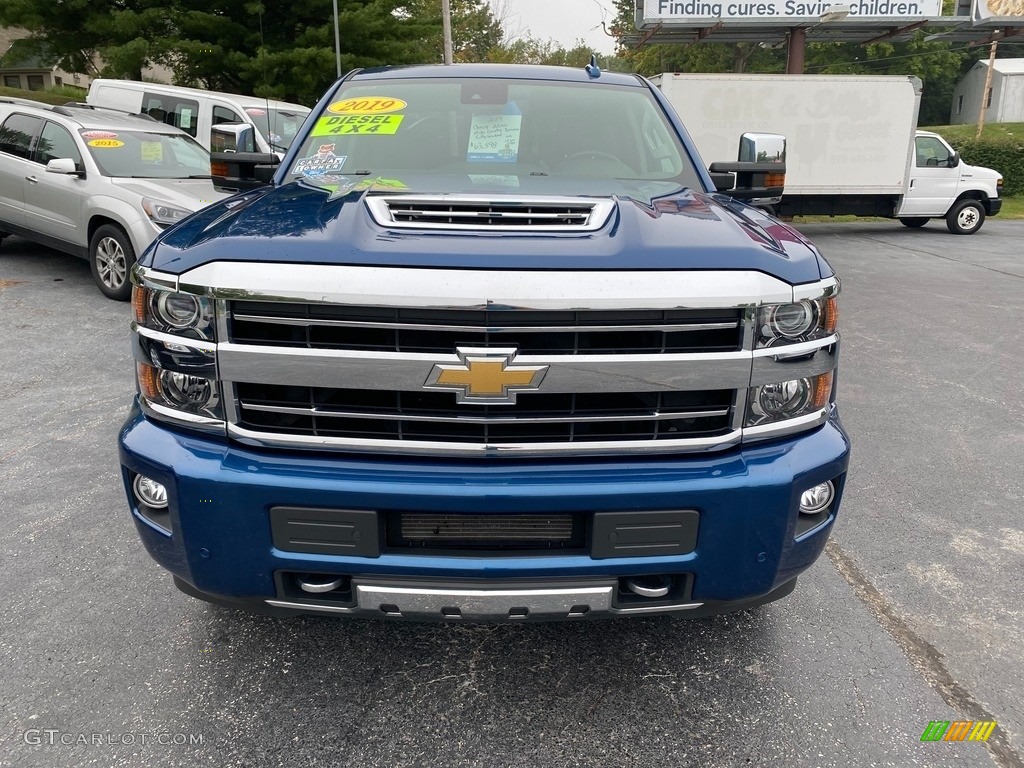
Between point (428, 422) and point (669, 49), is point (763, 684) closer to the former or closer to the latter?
point (428, 422)

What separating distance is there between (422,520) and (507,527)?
0.22 metres

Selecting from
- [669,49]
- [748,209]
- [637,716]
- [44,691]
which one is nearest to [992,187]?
[748,209]

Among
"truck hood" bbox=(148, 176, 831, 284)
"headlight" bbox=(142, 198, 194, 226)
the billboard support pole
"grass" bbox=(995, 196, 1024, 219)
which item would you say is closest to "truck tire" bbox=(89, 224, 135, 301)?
"headlight" bbox=(142, 198, 194, 226)

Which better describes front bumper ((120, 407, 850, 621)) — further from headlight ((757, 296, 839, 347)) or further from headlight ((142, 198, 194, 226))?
headlight ((142, 198, 194, 226))

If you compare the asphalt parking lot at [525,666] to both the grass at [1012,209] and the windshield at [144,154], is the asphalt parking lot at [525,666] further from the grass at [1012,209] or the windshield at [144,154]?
the grass at [1012,209]

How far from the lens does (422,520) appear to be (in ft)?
6.45

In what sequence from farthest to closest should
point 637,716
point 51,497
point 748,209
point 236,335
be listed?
point 51,497, point 748,209, point 637,716, point 236,335

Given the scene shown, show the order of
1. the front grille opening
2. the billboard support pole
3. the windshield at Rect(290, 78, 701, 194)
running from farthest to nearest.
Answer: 1. the billboard support pole
2. the windshield at Rect(290, 78, 701, 194)
3. the front grille opening

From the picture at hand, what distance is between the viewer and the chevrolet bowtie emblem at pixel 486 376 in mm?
1867

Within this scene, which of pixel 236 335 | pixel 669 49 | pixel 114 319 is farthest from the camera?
pixel 669 49

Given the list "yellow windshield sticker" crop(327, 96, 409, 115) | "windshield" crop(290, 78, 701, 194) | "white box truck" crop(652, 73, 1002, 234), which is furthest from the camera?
"white box truck" crop(652, 73, 1002, 234)
